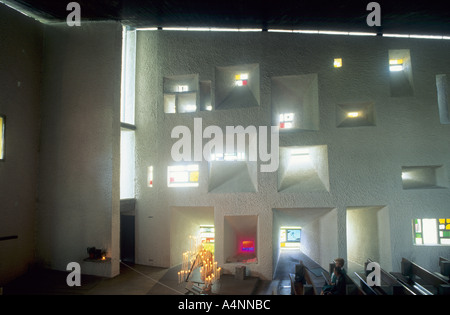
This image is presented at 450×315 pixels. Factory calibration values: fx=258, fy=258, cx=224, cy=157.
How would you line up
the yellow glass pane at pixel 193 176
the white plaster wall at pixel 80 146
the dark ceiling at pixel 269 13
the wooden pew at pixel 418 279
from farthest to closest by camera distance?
the yellow glass pane at pixel 193 176, the white plaster wall at pixel 80 146, the dark ceiling at pixel 269 13, the wooden pew at pixel 418 279

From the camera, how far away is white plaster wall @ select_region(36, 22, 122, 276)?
319 inches

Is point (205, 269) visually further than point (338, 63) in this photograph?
No

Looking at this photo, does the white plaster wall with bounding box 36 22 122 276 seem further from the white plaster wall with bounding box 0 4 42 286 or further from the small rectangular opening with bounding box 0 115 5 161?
the small rectangular opening with bounding box 0 115 5 161

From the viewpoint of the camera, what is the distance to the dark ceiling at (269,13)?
7.23m

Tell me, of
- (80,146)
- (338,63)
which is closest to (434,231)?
(338,63)

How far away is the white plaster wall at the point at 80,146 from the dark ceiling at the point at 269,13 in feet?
2.41

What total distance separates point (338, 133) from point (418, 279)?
4570mm

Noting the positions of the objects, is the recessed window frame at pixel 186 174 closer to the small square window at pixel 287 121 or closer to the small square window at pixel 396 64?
the small square window at pixel 287 121

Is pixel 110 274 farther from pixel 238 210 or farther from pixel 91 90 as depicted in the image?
pixel 91 90

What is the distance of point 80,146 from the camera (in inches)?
329

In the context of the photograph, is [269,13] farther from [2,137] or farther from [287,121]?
[2,137]

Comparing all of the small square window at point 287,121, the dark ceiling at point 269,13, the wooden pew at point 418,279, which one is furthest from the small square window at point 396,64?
the wooden pew at point 418,279
